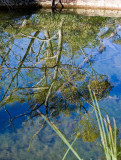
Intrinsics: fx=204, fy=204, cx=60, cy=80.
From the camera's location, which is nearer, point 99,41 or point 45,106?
point 45,106

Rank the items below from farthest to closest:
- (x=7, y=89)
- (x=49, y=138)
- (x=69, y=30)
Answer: (x=69, y=30) → (x=7, y=89) → (x=49, y=138)

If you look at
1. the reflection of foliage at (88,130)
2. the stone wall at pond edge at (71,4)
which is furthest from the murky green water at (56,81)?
the stone wall at pond edge at (71,4)

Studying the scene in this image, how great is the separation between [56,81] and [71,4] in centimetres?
516

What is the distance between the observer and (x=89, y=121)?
2.92 m

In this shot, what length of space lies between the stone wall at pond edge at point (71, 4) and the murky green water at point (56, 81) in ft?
3.60

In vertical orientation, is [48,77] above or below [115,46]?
below

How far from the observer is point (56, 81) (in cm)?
389

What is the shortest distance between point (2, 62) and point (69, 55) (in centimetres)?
156

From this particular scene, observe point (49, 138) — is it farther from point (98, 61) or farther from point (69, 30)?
point (69, 30)

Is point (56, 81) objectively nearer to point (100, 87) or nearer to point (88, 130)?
point (100, 87)

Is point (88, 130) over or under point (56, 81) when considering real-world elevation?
under

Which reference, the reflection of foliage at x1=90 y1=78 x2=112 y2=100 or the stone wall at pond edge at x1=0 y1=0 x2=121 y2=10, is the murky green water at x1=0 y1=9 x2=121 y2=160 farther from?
the stone wall at pond edge at x1=0 y1=0 x2=121 y2=10

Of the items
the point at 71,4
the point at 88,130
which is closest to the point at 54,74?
the point at 88,130

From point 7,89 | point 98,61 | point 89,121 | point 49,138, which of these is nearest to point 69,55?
point 98,61
